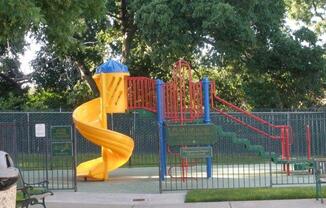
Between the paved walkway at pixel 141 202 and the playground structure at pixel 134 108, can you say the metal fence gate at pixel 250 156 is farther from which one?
the paved walkway at pixel 141 202

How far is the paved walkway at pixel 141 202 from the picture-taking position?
42.8 ft

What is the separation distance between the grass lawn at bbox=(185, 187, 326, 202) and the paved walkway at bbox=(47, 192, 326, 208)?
361 mm

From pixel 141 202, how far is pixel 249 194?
2414 mm

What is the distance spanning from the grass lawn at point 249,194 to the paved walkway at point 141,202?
0.36 meters

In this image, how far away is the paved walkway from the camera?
1304cm

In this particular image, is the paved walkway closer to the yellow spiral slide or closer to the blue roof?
the yellow spiral slide

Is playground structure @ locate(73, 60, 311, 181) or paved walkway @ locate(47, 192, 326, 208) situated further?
playground structure @ locate(73, 60, 311, 181)

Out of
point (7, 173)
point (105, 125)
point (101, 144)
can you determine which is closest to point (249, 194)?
point (101, 144)

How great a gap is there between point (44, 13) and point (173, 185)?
763 centimetres

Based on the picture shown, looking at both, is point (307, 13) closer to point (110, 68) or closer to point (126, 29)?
point (126, 29)

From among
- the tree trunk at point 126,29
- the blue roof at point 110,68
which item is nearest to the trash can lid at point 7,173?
the blue roof at point 110,68

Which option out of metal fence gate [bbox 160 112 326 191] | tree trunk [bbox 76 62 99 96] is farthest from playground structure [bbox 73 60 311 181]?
tree trunk [bbox 76 62 99 96]

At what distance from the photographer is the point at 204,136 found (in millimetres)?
17016

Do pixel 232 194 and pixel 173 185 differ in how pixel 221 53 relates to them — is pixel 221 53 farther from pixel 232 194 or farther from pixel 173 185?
pixel 232 194
